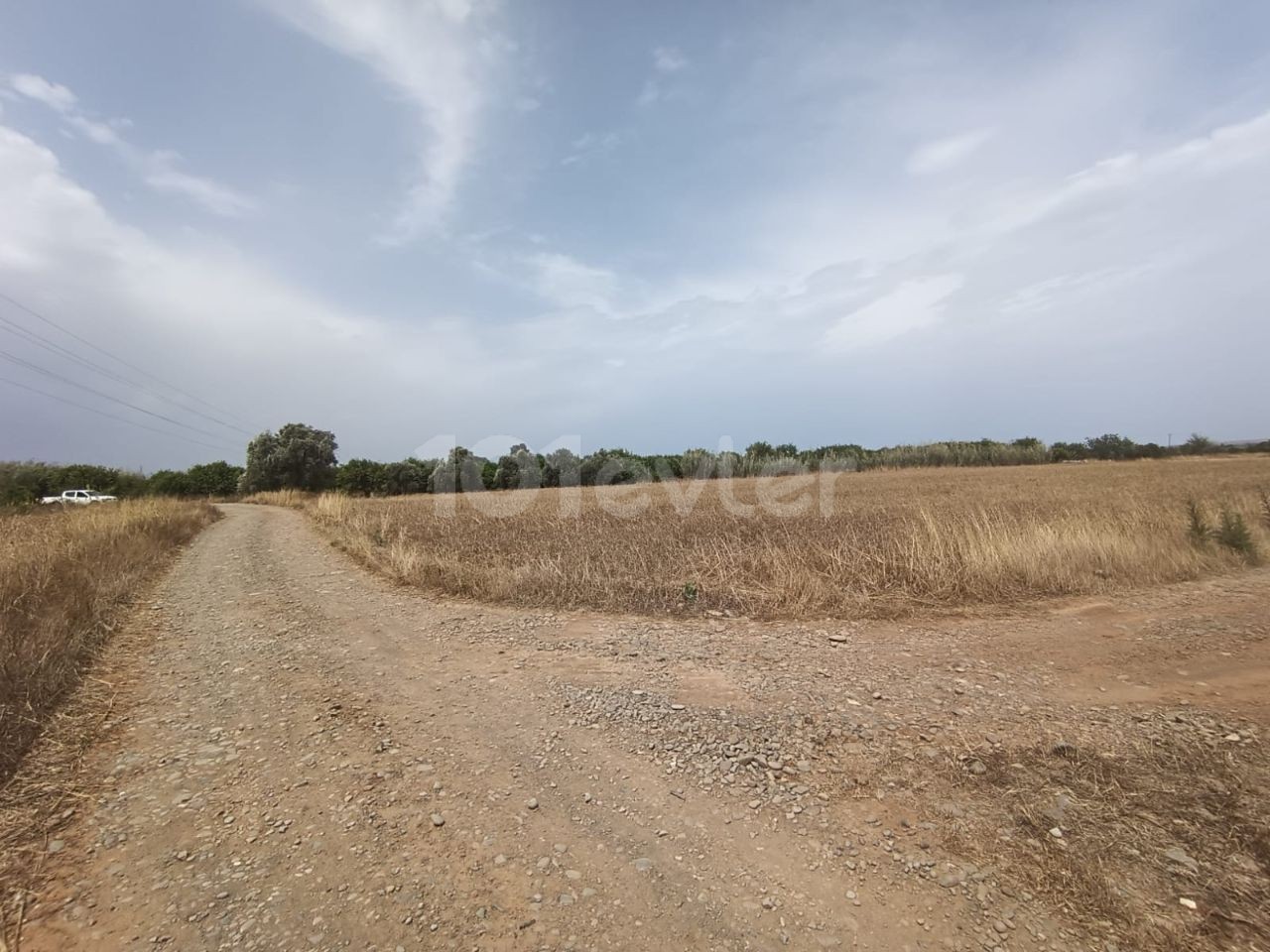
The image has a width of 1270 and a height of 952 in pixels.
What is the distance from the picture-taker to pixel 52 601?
256 inches

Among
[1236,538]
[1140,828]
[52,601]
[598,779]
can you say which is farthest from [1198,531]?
[52,601]

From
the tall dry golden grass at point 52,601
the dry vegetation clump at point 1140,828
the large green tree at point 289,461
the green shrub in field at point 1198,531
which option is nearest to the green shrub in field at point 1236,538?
the green shrub in field at point 1198,531

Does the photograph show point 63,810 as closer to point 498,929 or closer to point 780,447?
point 498,929

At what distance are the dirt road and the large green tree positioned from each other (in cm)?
4423

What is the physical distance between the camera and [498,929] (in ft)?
7.86

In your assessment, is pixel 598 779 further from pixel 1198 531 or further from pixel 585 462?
pixel 585 462

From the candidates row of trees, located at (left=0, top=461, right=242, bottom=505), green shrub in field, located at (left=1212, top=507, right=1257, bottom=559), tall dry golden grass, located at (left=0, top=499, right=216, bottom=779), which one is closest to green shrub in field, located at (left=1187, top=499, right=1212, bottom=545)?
green shrub in field, located at (left=1212, top=507, right=1257, bottom=559)

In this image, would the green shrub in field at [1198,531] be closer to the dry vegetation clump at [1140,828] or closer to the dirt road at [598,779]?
the dirt road at [598,779]

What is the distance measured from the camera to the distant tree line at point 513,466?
43.9m

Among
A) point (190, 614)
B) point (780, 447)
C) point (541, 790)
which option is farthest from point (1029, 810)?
point (780, 447)

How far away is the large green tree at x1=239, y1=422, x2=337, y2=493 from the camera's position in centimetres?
4381

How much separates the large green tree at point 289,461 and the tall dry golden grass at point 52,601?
1361 inches

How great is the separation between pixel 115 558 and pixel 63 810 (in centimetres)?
Answer: 937

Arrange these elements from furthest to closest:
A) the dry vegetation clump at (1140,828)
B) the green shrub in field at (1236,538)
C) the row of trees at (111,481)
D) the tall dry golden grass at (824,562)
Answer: the row of trees at (111,481), the green shrub in field at (1236,538), the tall dry golden grass at (824,562), the dry vegetation clump at (1140,828)
